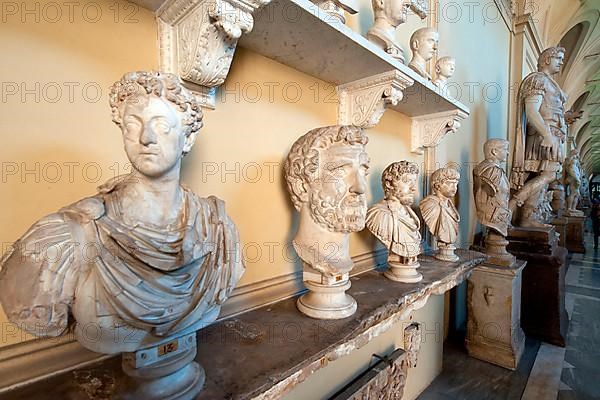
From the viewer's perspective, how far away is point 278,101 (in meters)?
0.98

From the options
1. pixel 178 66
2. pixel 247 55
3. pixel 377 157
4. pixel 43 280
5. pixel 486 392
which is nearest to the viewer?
pixel 43 280

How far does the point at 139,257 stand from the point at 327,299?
55 cm

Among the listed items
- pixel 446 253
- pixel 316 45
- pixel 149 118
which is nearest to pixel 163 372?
pixel 149 118

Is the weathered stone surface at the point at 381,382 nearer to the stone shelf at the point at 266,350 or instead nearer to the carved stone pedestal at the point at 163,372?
the stone shelf at the point at 266,350

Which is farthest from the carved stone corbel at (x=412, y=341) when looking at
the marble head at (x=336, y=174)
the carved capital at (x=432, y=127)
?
the marble head at (x=336, y=174)

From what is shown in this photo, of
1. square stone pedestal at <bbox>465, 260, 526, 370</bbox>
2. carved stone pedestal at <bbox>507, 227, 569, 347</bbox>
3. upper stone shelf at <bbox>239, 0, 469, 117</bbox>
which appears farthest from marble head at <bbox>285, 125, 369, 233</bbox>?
carved stone pedestal at <bbox>507, 227, 569, 347</bbox>

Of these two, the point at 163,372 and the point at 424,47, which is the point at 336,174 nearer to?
the point at 163,372

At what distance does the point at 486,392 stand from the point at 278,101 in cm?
221

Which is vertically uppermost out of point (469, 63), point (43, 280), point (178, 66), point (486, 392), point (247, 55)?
point (469, 63)

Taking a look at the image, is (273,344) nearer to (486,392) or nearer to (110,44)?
(110,44)

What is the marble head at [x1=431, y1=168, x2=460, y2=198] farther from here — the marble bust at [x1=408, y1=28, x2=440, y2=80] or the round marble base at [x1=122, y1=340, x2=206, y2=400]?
the round marble base at [x1=122, y1=340, x2=206, y2=400]

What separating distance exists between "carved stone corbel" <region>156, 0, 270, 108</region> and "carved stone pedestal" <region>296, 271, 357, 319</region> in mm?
609

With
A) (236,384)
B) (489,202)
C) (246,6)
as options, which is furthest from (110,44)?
(489,202)

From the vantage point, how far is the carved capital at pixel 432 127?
61.3 inches
